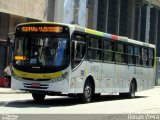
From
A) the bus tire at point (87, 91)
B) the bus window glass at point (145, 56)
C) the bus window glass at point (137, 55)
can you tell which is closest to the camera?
the bus tire at point (87, 91)

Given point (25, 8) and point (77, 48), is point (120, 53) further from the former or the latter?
point (25, 8)

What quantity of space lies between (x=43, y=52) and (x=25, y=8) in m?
15.8

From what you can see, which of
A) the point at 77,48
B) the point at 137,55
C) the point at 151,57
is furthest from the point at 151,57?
the point at 77,48

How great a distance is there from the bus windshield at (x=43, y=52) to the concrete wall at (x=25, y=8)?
1277 centimetres

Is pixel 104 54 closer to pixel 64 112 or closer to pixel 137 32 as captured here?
pixel 64 112

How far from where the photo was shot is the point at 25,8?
34.0 metres

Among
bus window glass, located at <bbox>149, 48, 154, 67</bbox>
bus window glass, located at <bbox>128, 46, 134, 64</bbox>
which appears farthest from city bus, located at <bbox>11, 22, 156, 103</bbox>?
bus window glass, located at <bbox>149, 48, 154, 67</bbox>

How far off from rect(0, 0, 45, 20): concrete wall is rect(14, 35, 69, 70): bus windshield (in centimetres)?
1277

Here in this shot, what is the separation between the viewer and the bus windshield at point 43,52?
1859 cm

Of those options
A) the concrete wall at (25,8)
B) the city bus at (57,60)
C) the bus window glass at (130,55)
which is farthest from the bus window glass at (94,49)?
the concrete wall at (25,8)

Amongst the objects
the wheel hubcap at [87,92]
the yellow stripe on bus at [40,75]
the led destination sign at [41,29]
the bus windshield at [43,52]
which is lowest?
the wheel hubcap at [87,92]

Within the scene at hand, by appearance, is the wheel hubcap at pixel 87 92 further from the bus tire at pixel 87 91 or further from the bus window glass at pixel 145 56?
the bus window glass at pixel 145 56

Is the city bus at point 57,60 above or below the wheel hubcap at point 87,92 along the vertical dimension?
above

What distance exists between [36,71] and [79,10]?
21.0 meters
